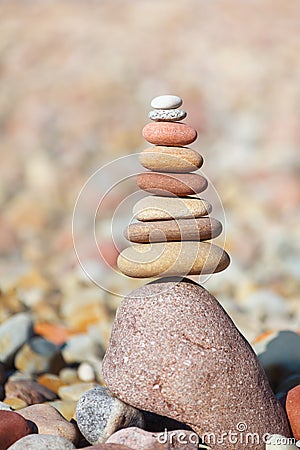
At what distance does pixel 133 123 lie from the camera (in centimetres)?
2172

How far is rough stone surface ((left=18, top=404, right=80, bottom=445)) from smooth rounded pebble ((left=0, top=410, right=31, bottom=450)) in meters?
0.13

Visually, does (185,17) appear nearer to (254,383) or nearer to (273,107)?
(273,107)

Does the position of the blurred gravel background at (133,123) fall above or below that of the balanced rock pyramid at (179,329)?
above

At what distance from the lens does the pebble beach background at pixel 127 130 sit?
29.2ft

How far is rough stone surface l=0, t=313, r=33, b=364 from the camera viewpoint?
18.1 ft

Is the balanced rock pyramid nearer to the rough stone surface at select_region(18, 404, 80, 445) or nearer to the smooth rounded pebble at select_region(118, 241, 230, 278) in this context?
the smooth rounded pebble at select_region(118, 241, 230, 278)

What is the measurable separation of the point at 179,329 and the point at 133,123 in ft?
60.1

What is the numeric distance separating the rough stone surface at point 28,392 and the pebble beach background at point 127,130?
59 centimetres

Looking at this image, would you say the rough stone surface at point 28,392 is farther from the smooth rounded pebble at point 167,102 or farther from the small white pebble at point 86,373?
the smooth rounded pebble at point 167,102

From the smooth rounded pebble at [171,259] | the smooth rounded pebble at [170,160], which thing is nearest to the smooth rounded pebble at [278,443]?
the smooth rounded pebble at [171,259]

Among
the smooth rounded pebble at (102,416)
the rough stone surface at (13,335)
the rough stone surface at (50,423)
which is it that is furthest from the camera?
the rough stone surface at (13,335)

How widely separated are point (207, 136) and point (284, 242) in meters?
9.28

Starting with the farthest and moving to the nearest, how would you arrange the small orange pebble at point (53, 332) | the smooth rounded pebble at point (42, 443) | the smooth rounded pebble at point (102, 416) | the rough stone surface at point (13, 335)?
1. the small orange pebble at point (53, 332)
2. the rough stone surface at point (13, 335)
3. the smooth rounded pebble at point (102, 416)
4. the smooth rounded pebble at point (42, 443)

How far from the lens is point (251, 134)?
68.3ft
